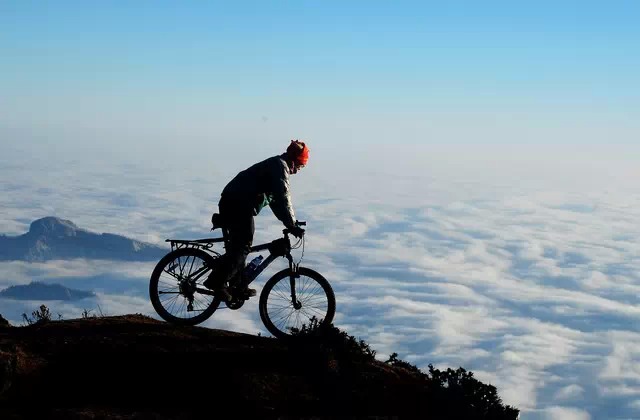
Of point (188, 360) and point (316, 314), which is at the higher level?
point (316, 314)

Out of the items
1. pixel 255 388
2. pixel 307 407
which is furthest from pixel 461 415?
pixel 255 388

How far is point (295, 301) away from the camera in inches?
408

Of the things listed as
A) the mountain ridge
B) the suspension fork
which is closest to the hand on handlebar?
the suspension fork

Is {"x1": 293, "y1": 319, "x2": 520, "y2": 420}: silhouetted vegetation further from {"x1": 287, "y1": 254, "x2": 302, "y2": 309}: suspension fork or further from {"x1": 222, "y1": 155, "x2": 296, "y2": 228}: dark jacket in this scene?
{"x1": 222, "y1": 155, "x2": 296, "y2": 228}: dark jacket

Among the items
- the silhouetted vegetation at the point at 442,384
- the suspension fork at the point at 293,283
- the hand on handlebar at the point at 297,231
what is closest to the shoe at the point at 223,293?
the suspension fork at the point at 293,283

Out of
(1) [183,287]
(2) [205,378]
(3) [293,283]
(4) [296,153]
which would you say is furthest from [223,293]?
(4) [296,153]

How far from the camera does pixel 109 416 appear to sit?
24.4 ft

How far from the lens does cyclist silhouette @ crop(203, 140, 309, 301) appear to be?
32.5ft

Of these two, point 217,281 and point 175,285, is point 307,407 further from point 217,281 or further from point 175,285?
point 175,285

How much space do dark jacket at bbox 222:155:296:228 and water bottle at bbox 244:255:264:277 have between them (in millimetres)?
763

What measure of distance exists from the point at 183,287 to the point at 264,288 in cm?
130

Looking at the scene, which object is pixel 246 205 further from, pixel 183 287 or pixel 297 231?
pixel 183 287

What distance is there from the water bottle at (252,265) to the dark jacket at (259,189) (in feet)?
2.50

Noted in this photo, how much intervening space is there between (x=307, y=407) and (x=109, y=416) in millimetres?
2286
